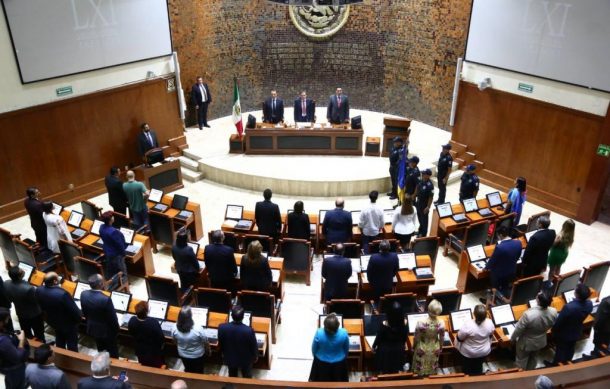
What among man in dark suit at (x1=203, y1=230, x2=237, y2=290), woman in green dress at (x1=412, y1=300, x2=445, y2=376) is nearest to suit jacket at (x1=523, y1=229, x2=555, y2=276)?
woman in green dress at (x1=412, y1=300, x2=445, y2=376)

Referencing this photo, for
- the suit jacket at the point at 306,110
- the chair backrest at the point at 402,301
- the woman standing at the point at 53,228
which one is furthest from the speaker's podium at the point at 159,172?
the chair backrest at the point at 402,301

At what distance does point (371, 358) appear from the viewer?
5.92m

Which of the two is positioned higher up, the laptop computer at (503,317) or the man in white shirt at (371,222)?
the man in white shirt at (371,222)

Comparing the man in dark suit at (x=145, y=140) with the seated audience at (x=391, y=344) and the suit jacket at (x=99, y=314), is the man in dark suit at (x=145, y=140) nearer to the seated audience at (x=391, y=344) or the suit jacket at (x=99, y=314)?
the suit jacket at (x=99, y=314)

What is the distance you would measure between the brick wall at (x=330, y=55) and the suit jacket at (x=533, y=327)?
858 cm

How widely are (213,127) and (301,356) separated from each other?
29.1 feet

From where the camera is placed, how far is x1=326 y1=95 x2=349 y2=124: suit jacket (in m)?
12.4

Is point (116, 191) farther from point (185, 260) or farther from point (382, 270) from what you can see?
point (382, 270)

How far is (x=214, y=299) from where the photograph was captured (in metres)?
6.47

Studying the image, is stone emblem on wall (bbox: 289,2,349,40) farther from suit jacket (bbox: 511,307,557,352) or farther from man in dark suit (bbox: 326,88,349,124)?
suit jacket (bbox: 511,307,557,352)

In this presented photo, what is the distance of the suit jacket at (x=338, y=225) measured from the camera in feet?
25.5

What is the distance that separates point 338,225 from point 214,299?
2337 millimetres

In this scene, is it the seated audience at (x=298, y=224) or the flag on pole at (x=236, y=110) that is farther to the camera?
the flag on pole at (x=236, y=110)

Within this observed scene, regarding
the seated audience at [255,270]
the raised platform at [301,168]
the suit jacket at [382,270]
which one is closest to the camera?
the seated audience at [255,270]
